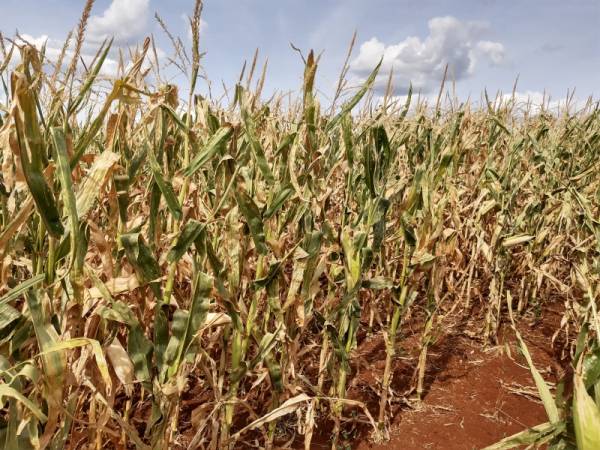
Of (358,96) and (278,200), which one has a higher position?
(358,96)

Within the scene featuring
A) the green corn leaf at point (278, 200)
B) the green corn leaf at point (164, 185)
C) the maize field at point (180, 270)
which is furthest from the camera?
the green corn leaf at point (278, 200)

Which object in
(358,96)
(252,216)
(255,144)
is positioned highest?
(358,96)

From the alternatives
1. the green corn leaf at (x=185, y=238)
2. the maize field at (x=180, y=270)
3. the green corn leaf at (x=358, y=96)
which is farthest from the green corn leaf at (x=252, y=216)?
the green corn leaf at (x=358, y=96)

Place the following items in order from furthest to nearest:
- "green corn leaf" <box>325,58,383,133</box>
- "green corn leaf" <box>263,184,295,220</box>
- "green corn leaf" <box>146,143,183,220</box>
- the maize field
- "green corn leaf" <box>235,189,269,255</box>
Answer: "green corn leaf" <box>325,58,383,133</box>, "green corn leaf" <box>263,184,295,220</box>, "green corn leaf" <box>235,189,269,255</box>, "green corn leaf" <box>146,143,183,220</box>, the maize field

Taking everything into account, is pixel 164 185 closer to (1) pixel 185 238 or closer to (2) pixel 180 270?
(1) pixel 185 238

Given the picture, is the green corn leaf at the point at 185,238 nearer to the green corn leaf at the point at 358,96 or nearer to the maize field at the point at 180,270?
the maize field at the point at 180,270

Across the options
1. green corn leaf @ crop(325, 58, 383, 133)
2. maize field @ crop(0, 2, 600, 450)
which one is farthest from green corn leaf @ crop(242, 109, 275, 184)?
green corn leaf @ crop(325, 58, 383, 133)

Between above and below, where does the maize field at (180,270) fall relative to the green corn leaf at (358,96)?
below

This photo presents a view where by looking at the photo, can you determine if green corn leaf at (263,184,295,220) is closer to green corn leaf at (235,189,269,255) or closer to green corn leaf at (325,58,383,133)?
green corn leaf at (235,189,269,255)

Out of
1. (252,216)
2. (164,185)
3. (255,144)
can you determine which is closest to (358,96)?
(255,144)

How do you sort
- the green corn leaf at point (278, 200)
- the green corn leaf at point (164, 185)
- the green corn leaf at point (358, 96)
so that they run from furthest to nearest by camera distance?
the green corn leaf at point (358, 96) → the green corn leaf at point (278, 200) → the green corn leaf at point (164, 185)

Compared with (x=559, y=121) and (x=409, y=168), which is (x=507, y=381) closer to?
(x=409, y=168)

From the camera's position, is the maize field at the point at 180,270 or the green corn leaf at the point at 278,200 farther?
the green corn leaf at the point at 278,200

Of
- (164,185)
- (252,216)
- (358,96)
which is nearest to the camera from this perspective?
(164,185)
